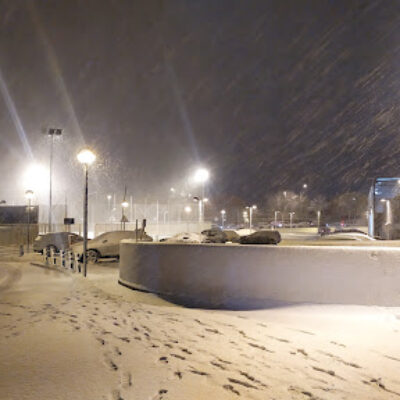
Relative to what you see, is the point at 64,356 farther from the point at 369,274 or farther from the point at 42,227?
the point at 42,227

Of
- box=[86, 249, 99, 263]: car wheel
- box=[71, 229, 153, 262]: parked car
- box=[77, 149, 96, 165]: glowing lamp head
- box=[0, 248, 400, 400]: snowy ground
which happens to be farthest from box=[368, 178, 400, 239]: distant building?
box=[0, 248, 400, 400]: snowy ground

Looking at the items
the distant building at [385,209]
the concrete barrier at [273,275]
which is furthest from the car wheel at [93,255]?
the distant building at [385,209]

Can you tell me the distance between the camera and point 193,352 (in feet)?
20.0

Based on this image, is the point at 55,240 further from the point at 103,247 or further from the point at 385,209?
the point at 385,209

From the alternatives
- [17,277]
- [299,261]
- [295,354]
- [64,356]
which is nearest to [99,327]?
[64,356]

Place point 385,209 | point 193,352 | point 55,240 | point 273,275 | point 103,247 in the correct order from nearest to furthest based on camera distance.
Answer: point 193,352 → point 273,275 → point 103,247 → point 55,240 → point 385,209

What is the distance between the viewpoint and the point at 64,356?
5695mm

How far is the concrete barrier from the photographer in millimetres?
9531

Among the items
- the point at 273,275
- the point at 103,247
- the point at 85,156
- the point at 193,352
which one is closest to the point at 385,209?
the point at 103,247

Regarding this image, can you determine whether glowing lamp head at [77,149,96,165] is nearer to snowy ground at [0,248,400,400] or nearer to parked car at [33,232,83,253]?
snowy ground at [0,248,400,400]

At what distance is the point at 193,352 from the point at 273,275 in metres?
4.51

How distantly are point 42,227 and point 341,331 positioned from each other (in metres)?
38.7

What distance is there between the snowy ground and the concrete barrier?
0.46 meters

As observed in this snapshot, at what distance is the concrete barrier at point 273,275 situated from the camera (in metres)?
9.53
